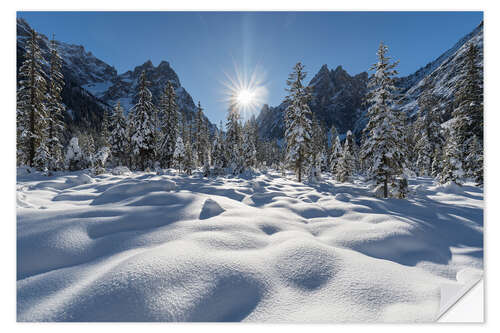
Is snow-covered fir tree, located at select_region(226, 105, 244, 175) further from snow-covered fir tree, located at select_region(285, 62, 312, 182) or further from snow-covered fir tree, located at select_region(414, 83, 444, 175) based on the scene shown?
snow-covered fir tree, located at select_region(414, 83, 444, 175)

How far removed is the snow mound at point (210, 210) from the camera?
3.64m

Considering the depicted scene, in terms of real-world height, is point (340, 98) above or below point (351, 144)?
above

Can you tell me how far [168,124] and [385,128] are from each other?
1102 inches

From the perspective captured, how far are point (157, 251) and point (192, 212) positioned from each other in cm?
154

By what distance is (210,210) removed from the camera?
3.86 meters

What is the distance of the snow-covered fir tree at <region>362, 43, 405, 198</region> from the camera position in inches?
414

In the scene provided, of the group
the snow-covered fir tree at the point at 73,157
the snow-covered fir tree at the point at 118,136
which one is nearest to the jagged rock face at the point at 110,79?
the snow-covered fir tree at the point at 118,136

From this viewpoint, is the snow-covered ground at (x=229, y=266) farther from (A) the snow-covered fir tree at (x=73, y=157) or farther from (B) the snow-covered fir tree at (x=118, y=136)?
(B) the snow-covered fir tree at (x=118, y=136)

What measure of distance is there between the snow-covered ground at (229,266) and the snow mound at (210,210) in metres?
0.06

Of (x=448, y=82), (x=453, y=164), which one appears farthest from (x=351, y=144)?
(x=453, y=164)

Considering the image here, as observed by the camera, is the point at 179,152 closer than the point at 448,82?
No

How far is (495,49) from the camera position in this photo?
384 centimetres

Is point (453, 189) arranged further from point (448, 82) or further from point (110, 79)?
point (110, 79)
